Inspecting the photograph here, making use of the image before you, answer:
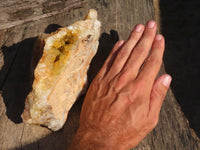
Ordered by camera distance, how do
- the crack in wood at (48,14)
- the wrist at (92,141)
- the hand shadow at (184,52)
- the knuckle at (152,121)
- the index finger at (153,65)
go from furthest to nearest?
the hand shadow at (184,52)
the crack in wood at (48,14)
the index finger at (153,65)
the knuckle at (152,121)
the wrist at (92,141)

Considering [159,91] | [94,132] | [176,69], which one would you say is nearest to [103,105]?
[94,132]

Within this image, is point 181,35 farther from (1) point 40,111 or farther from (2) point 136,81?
(1) point 40,111

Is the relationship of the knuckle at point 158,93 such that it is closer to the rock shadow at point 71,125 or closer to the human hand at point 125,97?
the human hand at point 125,97

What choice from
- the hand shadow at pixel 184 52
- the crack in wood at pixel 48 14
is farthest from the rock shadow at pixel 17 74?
the hand shadow at pixel 184 52

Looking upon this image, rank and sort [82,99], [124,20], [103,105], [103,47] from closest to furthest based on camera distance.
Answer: [103,105] < [82,99] < [103,47] < [124,20]

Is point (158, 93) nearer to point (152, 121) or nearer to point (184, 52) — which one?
point (152, 121)

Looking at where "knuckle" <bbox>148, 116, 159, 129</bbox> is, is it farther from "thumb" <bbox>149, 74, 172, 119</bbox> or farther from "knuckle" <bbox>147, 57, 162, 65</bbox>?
"knuckle" <bbox>147, 57, 162, 65</bbox>

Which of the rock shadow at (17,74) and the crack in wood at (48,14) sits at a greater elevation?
the crack in wood at (48,14)
